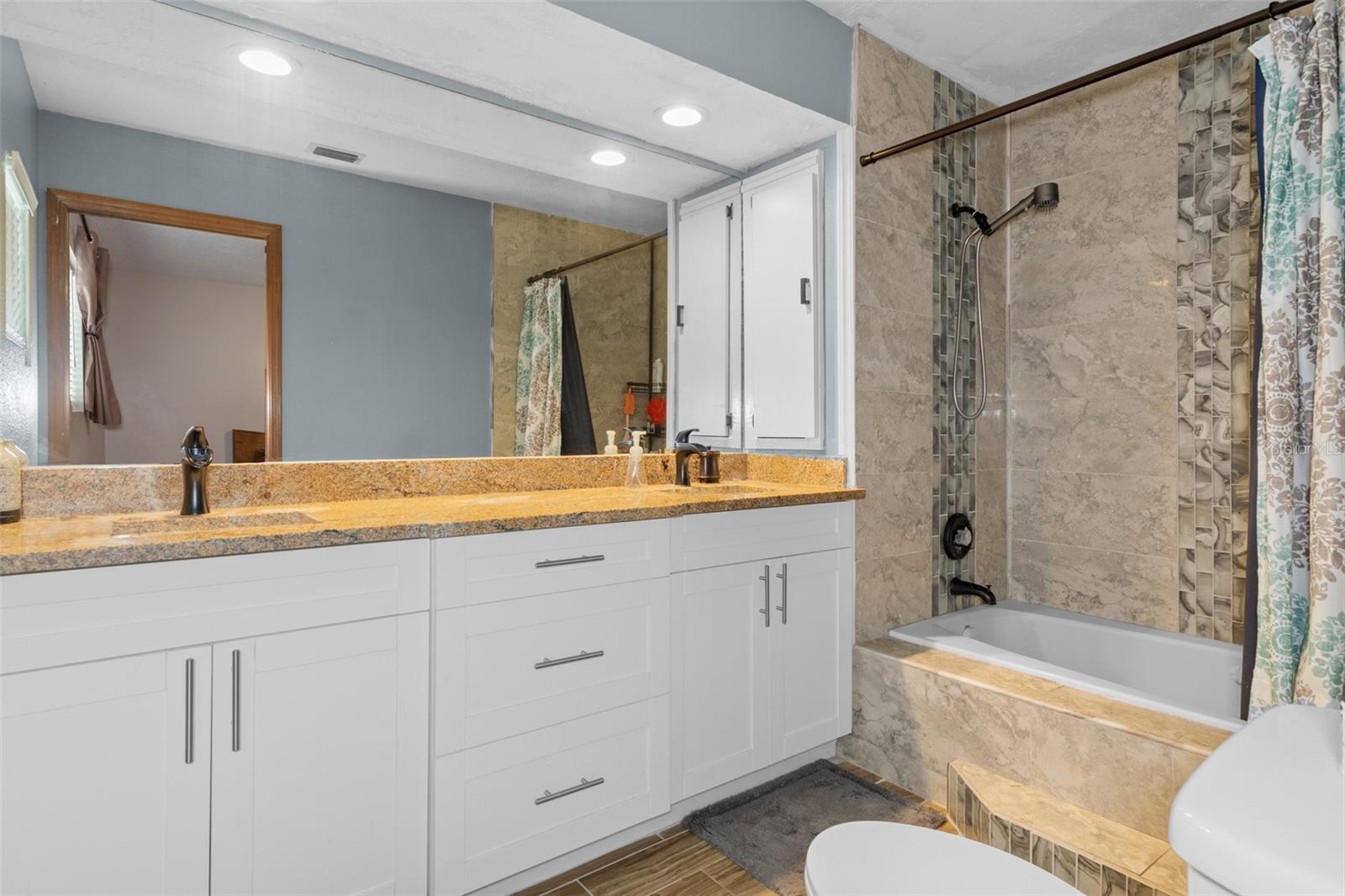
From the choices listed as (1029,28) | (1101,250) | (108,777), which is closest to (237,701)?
(108,777)

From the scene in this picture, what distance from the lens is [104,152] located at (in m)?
1.72

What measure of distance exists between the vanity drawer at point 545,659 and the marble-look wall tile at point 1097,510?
193 centimetres

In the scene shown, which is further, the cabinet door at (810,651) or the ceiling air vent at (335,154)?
the cabinet door at (810,651)

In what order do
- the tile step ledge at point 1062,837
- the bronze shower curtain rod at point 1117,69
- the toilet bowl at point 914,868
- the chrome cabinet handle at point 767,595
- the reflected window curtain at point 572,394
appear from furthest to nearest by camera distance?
the reflected window curtain at point 572,394, the chrome cabinet handle at point 767,595, the bronze shower curtain rod at point 1117,69, the tile step ledge at point 1062,837, the toilet bowl at point 914,868

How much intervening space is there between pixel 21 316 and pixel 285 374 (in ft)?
1.76

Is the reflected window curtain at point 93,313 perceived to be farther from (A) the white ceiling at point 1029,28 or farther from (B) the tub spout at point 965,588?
(B) the tub spout at point 965,588

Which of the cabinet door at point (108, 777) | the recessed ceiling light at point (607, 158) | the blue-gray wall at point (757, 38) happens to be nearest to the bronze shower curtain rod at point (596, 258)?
the recessed ceiling light at point (607, 158)

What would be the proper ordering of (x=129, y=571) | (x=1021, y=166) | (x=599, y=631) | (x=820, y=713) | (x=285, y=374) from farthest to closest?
1. (x=1021, y=166)
2. (x=820, y=713)
3. (x=285, y=374)
4. (x=599, y=631)
5. (x=129, y=571)

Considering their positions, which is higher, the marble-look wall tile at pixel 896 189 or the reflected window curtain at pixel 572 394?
the marble-look wall tile at pixel 896 189

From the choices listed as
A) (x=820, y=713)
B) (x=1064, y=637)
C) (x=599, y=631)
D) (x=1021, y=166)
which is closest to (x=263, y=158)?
(x=599, y=631)

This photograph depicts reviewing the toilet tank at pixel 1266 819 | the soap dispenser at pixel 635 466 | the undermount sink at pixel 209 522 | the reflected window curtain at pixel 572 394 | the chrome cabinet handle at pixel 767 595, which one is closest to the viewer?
the toilet tank at pixel 1266 819

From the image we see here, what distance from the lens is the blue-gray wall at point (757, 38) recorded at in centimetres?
196

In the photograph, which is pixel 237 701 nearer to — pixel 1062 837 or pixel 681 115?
pixel 1062 837

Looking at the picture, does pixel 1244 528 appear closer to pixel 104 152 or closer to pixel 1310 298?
pixel 1310 298
